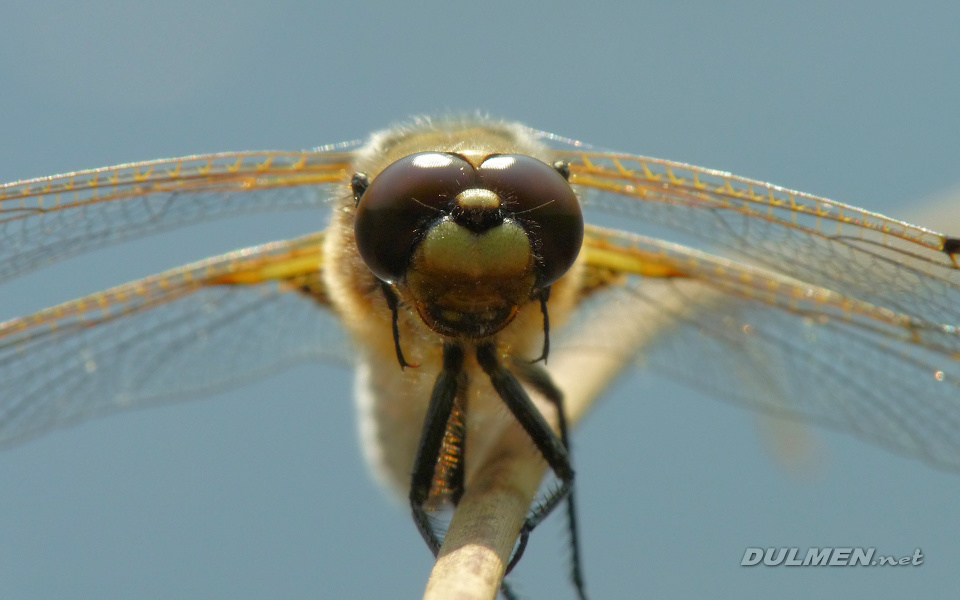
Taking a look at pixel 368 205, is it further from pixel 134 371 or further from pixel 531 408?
pixel 134 371

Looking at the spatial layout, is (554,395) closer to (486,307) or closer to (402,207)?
(486,307)

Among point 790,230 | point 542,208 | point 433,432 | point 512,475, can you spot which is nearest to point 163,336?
point 433,432

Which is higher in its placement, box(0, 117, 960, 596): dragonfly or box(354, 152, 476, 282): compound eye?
box(354, 152, 476, 282): compound eye

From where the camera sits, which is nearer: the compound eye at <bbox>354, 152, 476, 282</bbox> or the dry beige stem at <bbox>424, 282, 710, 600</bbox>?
the dry beige stem at <bbox>424, 282, 710, 600</bbox>

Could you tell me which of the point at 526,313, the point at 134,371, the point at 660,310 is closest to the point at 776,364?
the point at 660,310

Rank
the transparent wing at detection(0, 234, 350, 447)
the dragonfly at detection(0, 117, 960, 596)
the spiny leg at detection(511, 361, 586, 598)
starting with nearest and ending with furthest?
1. the dragonfly at detection(0, 117, 960, 596)
2. the spiny leg at detection(511, 361, 586, 598)
3. the transparent wing at detection(0, 234, 350, 447)

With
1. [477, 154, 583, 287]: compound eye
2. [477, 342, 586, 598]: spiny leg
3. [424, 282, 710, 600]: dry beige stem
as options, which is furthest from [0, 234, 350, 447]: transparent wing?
[477, 154, 583, 287]: compound eye

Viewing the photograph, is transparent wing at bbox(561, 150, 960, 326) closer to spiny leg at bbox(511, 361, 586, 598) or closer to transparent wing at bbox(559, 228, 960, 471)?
transparent wing at bbox(559, 228, 960, 471)
